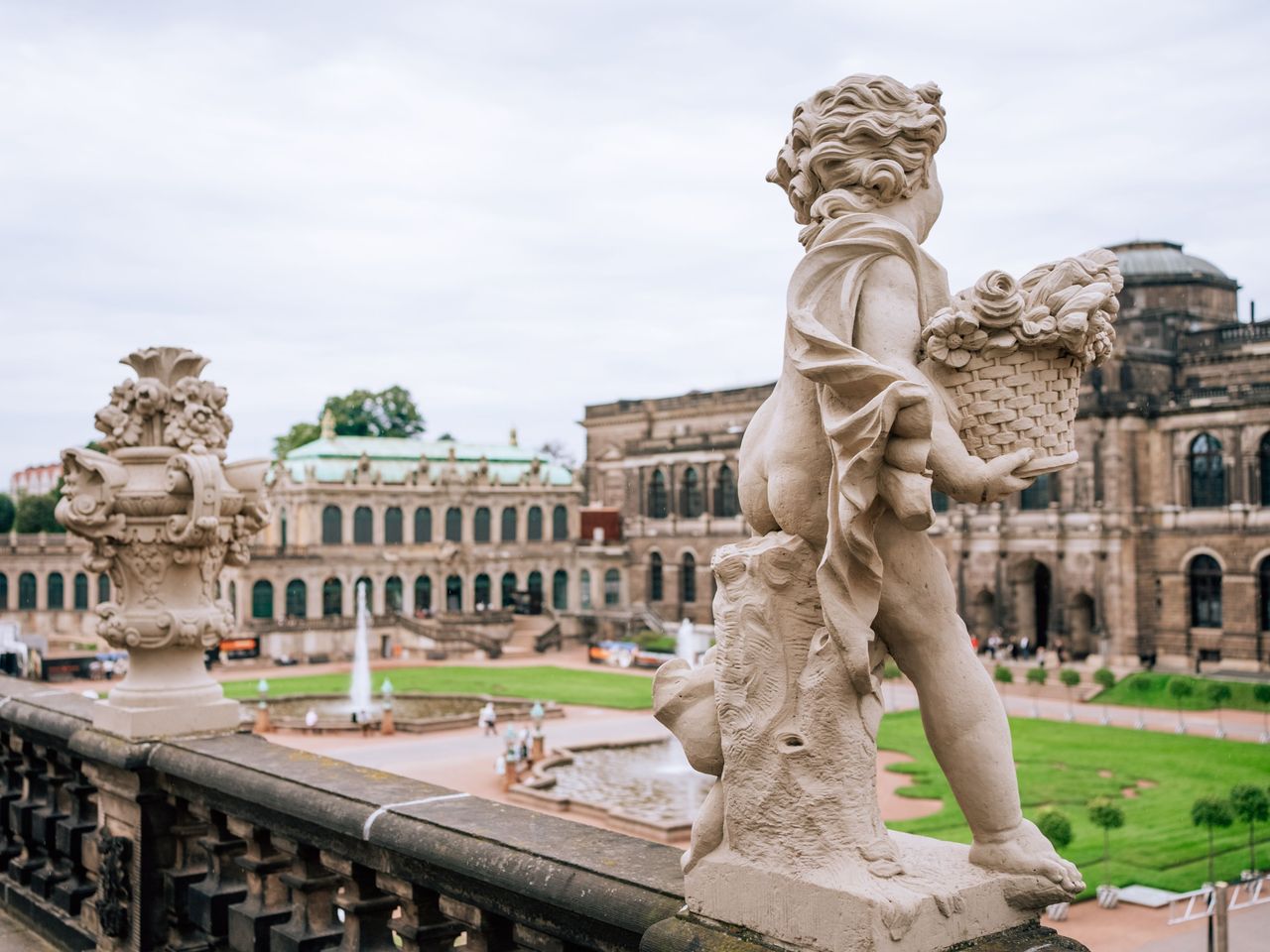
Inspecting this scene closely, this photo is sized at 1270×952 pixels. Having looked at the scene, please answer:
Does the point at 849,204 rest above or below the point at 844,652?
above

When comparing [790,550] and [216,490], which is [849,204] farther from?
[216,490]

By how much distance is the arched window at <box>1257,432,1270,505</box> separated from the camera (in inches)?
1695

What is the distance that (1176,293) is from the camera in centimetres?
5278

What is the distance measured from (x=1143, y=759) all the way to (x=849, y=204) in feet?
85.3

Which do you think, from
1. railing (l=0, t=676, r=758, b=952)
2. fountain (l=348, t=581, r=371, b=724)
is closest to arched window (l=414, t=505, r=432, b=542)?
fountain (l=348, t=581, r=371, b=724)

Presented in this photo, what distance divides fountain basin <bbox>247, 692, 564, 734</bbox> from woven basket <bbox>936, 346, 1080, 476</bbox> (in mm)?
29083

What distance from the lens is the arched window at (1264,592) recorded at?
4253 cm

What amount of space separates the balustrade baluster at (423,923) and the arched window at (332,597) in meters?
55.4

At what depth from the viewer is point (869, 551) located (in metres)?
3.15

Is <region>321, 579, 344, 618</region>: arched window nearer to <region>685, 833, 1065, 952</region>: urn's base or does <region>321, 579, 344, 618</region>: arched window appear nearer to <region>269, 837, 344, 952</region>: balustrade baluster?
<region>269, 837, 344, 952</region>: balustrade baluster

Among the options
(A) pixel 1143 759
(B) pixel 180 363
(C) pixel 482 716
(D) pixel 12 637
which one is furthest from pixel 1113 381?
(B) pixel 180 363

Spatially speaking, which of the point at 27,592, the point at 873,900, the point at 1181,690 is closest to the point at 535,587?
the point at 27,592

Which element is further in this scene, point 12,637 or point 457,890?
point 12,637

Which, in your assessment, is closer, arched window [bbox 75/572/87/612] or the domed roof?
the domed roof
